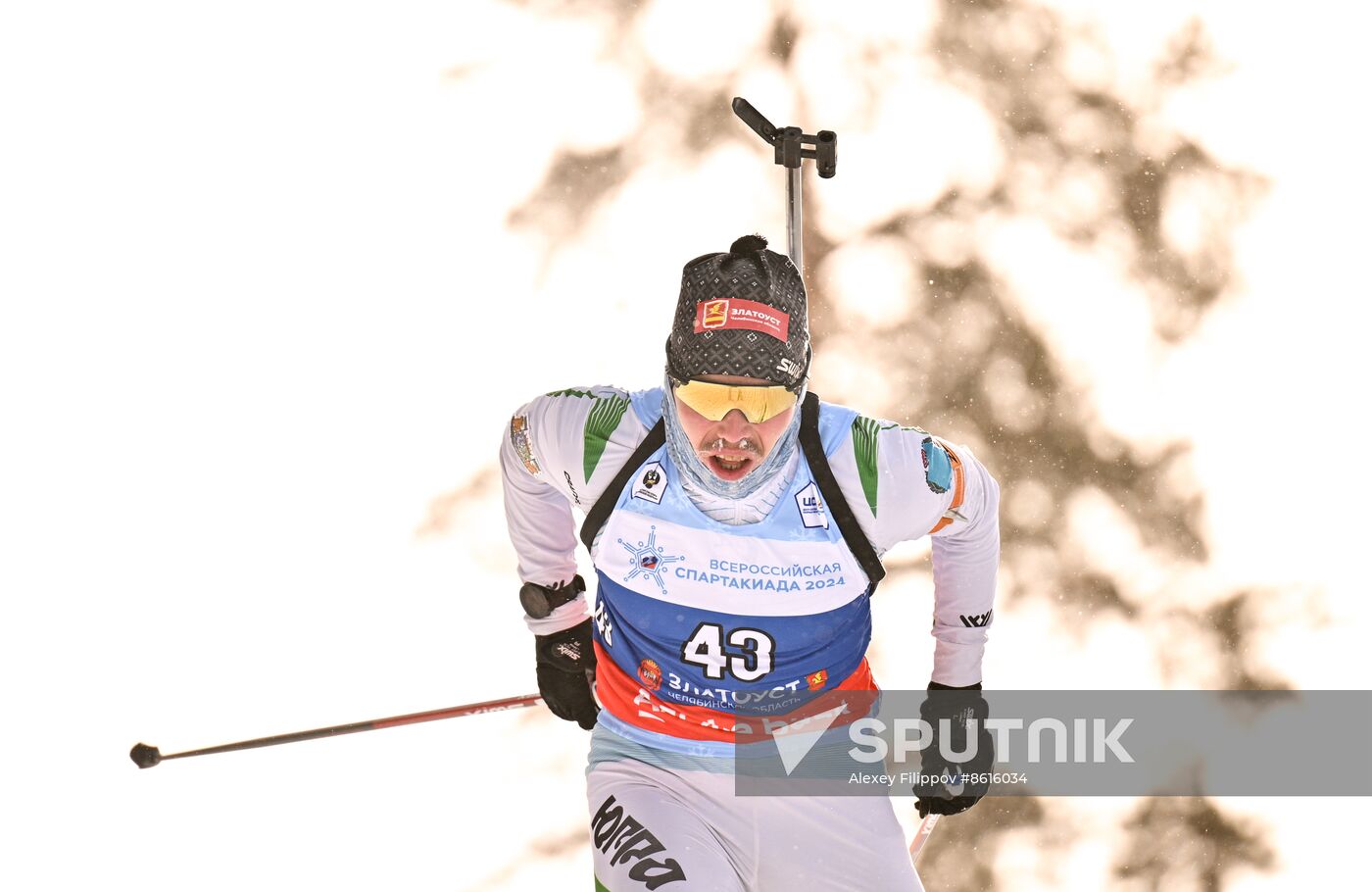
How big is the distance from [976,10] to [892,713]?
415 cm

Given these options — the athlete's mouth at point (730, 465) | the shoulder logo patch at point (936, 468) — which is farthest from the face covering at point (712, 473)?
the shoulder logo patch at point (936, 468)

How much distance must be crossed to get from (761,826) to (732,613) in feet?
2.19

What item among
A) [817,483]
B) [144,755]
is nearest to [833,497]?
[817,483]

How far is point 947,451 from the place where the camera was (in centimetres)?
459

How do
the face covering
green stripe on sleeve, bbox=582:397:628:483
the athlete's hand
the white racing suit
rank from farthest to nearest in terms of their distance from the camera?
1. the athlete's hand
2. green stripe on sleeve, bbox=582:397:628:483
3. the white racing suit
4. the face covering

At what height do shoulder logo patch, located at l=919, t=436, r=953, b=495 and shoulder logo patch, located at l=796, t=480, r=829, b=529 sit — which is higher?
shoulder logo patch, located at l=919, t=436, r=953, b=495

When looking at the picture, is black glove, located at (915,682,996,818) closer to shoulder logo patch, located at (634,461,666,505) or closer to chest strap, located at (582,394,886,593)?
chest strap, located at (582,394,886,593)

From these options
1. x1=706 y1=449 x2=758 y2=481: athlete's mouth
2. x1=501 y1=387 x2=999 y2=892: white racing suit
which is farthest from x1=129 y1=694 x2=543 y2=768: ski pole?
x1=706 y1=449 x2=758 y2=481: athlete's mouth

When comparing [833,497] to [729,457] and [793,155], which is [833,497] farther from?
[793,155]

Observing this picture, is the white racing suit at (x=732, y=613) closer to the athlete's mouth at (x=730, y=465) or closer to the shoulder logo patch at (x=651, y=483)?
the shoulder logo patch at (x=651, y=483)

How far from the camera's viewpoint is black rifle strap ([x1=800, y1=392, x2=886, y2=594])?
4.39 metres

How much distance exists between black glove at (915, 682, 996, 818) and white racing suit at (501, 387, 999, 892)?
1.22 ft

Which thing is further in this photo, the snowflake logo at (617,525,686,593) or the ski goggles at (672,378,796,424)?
the snowflake logo at (617,525,686,593)

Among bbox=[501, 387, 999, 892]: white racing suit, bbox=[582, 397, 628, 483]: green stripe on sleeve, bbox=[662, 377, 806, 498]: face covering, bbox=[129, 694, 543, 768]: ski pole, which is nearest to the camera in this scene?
bbox=[662, 377, 806, 498]: face covering
